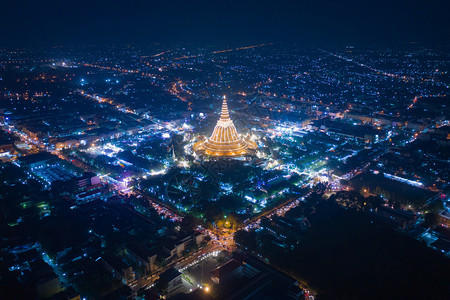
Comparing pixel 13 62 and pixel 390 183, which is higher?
pixel 13 62

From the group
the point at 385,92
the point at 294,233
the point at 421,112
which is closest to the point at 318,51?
the point at 385,92

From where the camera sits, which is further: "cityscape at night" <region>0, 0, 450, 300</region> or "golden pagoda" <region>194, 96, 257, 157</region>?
"golden pagoda" <region>194, 96, 257, 157</region>

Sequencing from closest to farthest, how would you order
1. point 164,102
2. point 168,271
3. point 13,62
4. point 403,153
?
point 168,271 → point 403,153 → point 164,102 → point 13,62

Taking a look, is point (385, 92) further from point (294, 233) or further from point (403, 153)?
point (294, 233)

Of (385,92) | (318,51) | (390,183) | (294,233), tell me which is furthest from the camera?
(318,51)

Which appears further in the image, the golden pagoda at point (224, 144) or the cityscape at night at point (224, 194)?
the golden pagoda at point (224, 144)

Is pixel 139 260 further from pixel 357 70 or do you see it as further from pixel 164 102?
pixel 357 70

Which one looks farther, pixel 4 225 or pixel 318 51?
pixel 318 51
